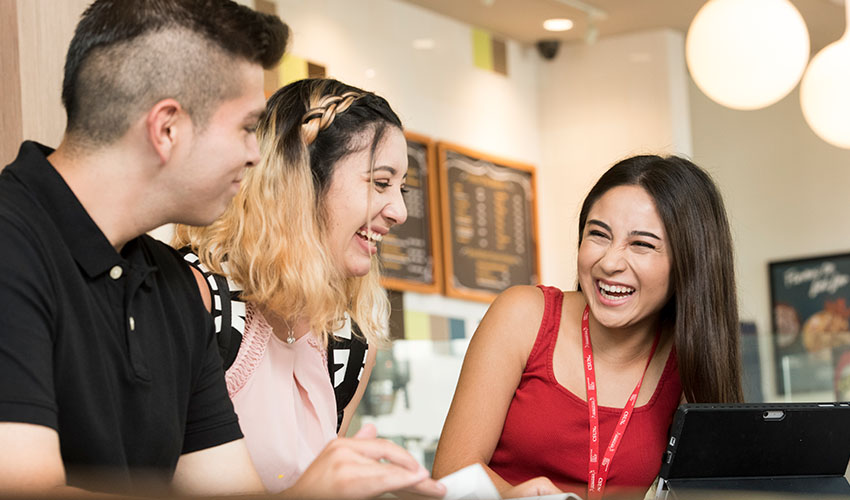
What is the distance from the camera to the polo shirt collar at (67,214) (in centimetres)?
126

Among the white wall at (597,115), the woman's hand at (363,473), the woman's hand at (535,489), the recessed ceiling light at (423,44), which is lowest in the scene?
the woman's hand at (535,489)

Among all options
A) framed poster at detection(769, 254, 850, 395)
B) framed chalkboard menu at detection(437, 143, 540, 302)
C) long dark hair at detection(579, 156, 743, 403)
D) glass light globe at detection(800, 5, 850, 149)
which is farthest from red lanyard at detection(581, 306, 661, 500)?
framed poster at detection(769, 254, 850, 395)

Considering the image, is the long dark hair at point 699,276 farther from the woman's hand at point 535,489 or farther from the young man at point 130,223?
the young man at point 130,223

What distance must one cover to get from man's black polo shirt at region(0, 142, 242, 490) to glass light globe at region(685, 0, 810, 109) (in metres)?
1.95

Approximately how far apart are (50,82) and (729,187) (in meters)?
5.25

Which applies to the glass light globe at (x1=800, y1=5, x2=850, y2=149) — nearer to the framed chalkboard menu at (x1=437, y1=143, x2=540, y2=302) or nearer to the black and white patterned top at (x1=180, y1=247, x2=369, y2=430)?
the black and white patterned top at (x1=180, y1=247, x2=369, y2=430)

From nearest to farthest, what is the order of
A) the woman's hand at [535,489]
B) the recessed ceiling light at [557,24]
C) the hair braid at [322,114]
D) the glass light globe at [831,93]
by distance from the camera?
1. the woman's hand at [535,489]
2. the hair braid at [322,114]
3. the glass light globe at [831,93]
4. the recessed ceiling light at [557,24]

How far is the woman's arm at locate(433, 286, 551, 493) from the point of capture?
7.00ft

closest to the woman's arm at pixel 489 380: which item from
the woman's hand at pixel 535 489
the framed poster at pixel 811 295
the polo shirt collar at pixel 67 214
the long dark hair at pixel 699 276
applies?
the long dark hair at pixel 699 276

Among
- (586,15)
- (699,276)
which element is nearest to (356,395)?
(699,276)

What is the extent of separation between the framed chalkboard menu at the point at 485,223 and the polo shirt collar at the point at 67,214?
425 cm

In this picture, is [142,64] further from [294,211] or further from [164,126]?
[294,211]

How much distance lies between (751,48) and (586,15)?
9.54 ft

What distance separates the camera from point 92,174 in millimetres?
1290
